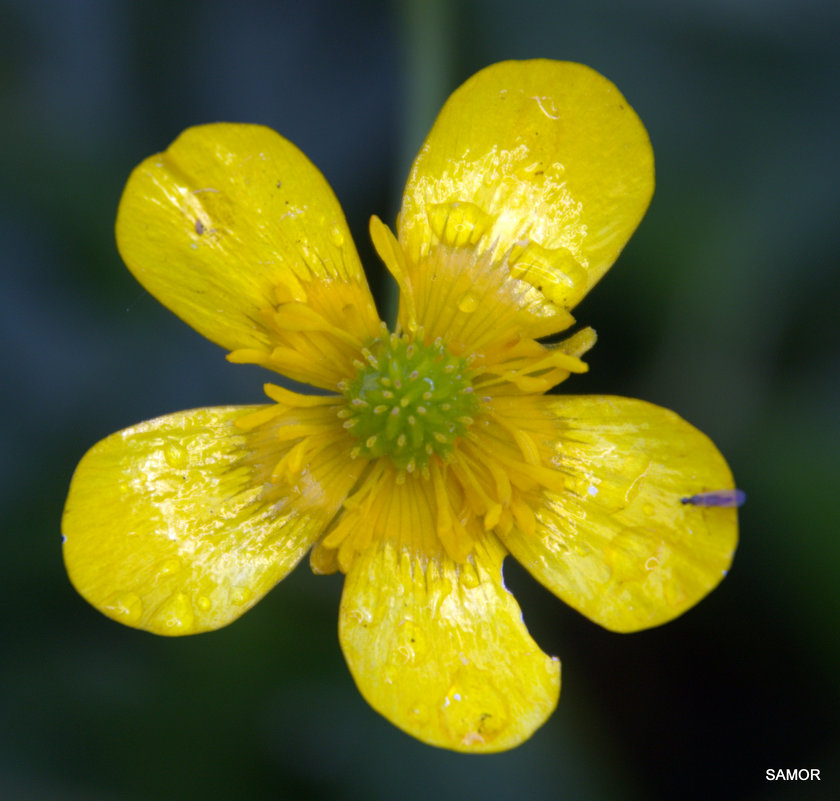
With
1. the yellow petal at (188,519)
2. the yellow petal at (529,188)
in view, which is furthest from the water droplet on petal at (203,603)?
the yellow petal at (529,188)

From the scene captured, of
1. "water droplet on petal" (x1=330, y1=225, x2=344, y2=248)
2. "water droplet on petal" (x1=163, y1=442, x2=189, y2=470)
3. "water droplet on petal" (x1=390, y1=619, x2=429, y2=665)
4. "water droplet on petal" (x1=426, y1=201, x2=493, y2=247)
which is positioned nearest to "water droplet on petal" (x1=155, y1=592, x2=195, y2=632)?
"water droplet on petal" (x1=163, y1=442, x2=189, y2=470)

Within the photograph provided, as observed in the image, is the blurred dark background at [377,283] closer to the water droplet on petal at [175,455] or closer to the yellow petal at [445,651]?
the yellow petal at [445,651]

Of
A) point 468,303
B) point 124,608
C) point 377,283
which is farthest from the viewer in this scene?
point 377,283

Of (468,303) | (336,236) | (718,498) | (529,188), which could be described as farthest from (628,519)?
(336,236)

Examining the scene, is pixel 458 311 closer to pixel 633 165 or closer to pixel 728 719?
pixel 633 165

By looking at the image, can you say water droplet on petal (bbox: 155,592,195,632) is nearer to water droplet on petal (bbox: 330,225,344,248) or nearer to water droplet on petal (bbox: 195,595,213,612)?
water droplet on petal (bbox: 195,595,213,612)

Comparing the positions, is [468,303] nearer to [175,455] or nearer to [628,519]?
[628,519]
